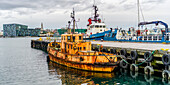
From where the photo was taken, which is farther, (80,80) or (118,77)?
(118,77)

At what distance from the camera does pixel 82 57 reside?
2081 cm

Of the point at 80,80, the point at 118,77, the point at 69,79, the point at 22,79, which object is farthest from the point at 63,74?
the point at 118,77

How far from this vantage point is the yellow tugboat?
19.9 meters

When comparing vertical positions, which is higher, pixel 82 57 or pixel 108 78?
pixel 82 57

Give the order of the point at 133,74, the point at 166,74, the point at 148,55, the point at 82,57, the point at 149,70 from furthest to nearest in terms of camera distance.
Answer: the point at 82,57 → the point at 133,74 → the point at 148,55 → the point at 149,70 → the point at 166,74

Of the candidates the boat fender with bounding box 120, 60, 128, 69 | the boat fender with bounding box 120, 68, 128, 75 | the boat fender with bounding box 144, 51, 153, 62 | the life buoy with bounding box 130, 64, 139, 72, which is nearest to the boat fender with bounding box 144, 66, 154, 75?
the boat fender with bounding box 144, 51, 153, 62

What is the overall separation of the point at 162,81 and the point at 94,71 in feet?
26.2

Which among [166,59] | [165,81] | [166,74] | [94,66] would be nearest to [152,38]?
[166,59]

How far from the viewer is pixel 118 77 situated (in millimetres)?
18969

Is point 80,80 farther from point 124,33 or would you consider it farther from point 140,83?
point 124,33

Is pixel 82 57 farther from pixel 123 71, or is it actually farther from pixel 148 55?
pixel 148 55

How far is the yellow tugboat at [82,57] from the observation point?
19875 millimetres

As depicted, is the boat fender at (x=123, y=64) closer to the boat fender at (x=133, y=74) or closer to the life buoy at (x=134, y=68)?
the life buoy at (x=134, y=68)

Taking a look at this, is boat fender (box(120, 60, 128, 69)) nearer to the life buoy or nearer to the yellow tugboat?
the life buoy
